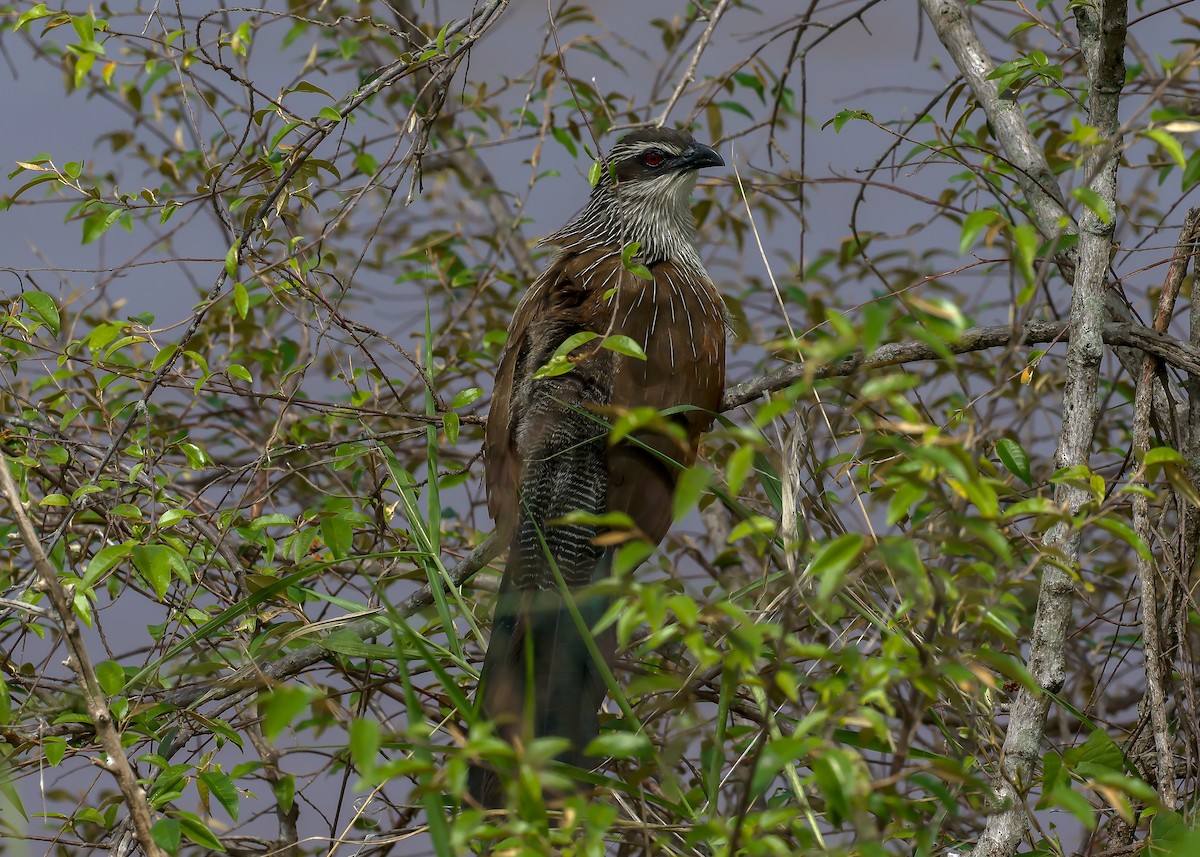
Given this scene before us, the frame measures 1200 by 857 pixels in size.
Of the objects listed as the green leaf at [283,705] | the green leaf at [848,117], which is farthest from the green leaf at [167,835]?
the green leaf at [848,117]

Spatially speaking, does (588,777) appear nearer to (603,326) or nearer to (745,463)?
(745,463)

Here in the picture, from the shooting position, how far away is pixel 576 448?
1.85 metres

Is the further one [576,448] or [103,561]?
[576,448]

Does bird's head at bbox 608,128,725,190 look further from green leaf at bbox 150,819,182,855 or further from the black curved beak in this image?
green leaf at bbox 150,819,182,855

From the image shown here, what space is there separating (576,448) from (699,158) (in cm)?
102

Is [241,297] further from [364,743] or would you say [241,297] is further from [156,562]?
[364,743]

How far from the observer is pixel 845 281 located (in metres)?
2.78

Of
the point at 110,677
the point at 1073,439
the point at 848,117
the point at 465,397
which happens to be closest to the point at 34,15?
the point at 465,397

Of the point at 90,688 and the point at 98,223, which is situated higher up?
the point at 98,223

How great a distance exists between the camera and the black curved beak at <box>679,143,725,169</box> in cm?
253

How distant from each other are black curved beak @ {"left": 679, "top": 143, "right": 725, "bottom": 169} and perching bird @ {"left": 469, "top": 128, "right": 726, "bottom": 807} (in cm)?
29

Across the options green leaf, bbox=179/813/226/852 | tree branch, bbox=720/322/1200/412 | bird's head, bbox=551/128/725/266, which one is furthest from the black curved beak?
green leaf, bbox=179/813/226/852

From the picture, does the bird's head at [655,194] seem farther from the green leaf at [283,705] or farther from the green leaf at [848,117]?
the green leaf at [283,705]

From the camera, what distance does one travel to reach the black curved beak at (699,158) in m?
2.53
